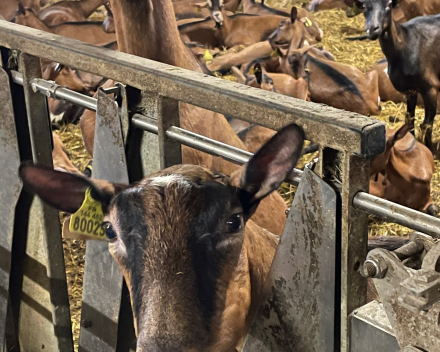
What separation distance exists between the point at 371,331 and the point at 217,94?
0.80 meters

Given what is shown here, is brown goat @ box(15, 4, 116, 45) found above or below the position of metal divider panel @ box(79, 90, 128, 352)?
below

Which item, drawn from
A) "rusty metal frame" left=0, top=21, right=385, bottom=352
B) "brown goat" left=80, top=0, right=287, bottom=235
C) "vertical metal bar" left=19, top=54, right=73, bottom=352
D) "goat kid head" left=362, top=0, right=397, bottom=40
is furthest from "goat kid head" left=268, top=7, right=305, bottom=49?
"rusty metal frame" left=0, top=21, right=385, bottom=352

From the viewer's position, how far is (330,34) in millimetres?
11164

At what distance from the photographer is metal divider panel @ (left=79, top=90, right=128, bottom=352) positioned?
8.07 feet

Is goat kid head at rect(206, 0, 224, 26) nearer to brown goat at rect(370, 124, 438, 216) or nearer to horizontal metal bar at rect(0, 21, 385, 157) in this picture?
brown goat at rect(370, 124, 438, 216)

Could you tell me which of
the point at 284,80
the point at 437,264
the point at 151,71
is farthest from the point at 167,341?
the point at 284,80

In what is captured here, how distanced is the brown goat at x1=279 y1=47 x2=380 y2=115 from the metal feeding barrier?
17.5ft

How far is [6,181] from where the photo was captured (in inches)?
120

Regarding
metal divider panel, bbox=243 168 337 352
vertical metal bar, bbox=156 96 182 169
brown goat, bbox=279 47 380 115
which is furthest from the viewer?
brown goat, bbox=279 47 380 115

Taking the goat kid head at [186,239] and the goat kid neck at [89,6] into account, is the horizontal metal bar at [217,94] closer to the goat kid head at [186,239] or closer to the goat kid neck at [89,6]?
the goat kid head at [186,239]

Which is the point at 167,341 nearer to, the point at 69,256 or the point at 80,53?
the point at 80,53

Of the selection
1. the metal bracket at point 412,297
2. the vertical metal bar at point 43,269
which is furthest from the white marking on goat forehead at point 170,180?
the vertical metal bar at point 43,269

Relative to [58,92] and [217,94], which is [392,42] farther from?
[217,94]

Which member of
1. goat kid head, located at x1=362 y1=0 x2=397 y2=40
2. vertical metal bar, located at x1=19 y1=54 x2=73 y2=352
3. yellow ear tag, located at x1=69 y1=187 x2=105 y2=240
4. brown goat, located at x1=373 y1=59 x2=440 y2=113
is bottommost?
brown goat, located at x1=373 y1=59 x2=440 y2=113
